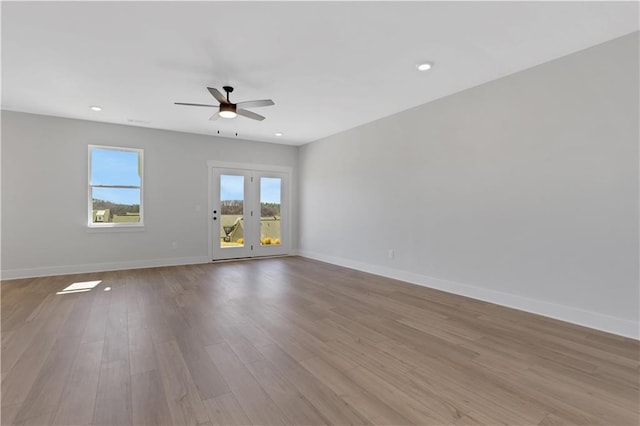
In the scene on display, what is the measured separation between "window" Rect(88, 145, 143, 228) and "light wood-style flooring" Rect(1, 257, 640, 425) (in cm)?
215

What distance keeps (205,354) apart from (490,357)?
7.24 feet

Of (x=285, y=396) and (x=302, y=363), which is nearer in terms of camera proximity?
(x=285, y=396)

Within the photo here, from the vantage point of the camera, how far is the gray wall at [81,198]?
4820mm

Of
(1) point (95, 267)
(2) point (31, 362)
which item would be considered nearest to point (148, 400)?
(2) point (31, 362)

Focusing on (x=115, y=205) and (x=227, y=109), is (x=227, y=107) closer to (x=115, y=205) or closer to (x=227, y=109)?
(x=227, y=109)

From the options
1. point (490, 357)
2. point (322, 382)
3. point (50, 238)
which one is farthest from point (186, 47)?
point (50, 238)

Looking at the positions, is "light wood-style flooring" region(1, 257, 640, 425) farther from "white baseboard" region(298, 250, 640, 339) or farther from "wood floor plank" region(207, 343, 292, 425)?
"white baseboard" region(298, 250, 640, 339)

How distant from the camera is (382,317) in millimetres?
3131

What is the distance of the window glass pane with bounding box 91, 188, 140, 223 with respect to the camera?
5.44m

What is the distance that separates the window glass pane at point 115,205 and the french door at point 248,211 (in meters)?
1.43

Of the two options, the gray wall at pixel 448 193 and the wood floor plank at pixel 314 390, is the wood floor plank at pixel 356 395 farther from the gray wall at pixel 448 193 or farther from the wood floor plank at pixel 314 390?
the gray wall at pixel 448 193

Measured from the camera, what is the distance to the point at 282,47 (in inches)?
114

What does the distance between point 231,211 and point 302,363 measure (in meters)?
5.00

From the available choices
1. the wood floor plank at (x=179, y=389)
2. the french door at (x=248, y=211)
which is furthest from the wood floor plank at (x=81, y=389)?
the french door at (x=248, y=211)
